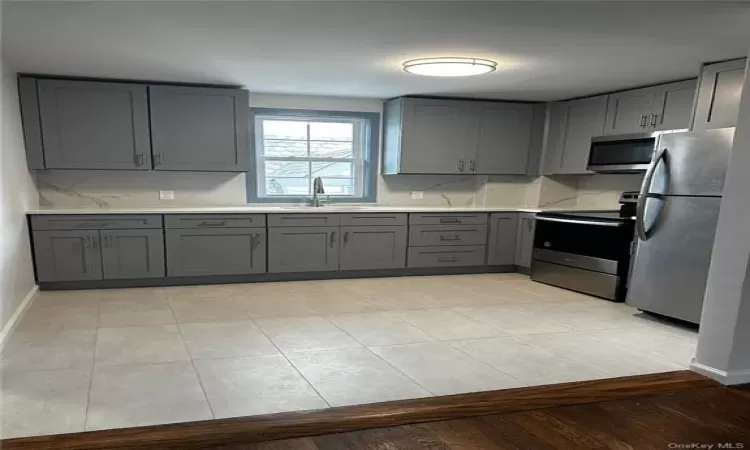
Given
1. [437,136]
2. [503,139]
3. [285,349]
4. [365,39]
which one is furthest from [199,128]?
[503,139]

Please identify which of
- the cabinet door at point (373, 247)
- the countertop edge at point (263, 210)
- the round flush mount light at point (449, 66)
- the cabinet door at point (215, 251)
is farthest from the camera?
the cabinet door at point (373, 247)

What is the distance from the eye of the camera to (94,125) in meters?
4.16

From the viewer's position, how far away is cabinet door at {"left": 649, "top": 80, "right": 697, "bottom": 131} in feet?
12.6

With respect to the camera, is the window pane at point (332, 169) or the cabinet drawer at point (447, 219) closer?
the cabinet drawer at point (447, 219)

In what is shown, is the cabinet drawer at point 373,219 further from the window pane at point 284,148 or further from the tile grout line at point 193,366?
the tile grout line at point 193,366

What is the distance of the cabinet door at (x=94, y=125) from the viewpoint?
404 centimetres

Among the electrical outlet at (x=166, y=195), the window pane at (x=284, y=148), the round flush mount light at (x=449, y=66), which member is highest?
the round flush mount light at (x=449, y=66)

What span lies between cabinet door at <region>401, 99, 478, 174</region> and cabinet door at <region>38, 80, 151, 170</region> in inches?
101

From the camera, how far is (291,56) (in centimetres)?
321

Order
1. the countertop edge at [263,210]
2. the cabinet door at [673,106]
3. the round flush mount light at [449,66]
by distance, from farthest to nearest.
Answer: the countertop edge at [263,210], the cabinet door at [673,106], the round flush mount light at [449,66]

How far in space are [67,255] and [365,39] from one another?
10.6ft

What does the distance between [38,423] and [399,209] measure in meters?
3.57

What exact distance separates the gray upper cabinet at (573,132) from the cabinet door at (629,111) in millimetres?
87

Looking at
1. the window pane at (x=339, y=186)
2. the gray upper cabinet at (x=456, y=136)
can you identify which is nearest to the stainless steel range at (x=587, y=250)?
the gray upper cabinet at (x=456, y=136)
